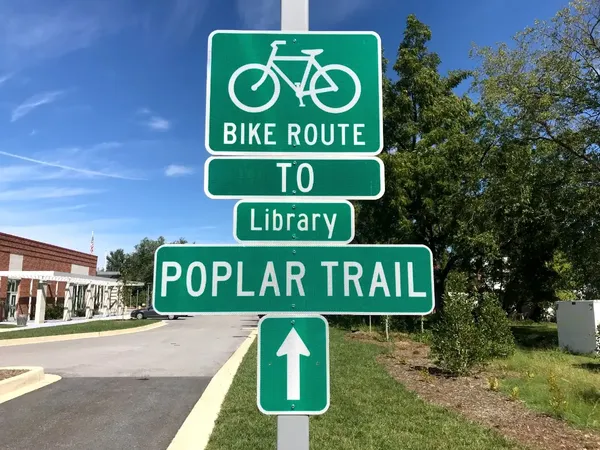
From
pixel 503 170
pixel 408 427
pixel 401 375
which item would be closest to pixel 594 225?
pixel 503 170

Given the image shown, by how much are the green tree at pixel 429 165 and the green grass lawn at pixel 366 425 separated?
13535 mm

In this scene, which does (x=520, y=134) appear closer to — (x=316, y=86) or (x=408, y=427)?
(x=408, y=427)

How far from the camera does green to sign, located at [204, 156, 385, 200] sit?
1.92m

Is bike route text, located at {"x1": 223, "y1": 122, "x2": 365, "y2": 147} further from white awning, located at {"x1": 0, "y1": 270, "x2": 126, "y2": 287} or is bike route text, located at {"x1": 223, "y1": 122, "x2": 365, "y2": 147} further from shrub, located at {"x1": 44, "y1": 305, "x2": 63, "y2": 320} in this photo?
shrub, located at {"x1": 44, "y1": 305, "x2": 63, "y2": 320}

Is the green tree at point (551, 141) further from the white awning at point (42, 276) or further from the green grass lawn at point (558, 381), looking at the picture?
the white awning at point (42, 276)

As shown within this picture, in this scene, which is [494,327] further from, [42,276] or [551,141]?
[42,276]

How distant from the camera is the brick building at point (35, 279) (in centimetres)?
3003

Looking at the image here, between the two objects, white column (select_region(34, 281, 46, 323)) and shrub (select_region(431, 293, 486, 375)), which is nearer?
shrub (select_region(431, 293, 486, 375))

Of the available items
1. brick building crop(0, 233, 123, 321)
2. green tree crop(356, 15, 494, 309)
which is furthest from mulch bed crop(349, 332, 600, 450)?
brick building crop(0, 233, 123, 321)

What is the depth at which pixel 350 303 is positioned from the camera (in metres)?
1.83

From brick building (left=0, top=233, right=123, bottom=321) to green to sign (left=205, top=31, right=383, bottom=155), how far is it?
3110 centimetres

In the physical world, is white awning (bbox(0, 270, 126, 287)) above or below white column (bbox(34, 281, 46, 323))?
above

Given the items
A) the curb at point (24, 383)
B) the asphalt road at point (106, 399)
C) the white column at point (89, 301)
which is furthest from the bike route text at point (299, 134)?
the white column at point (89, 301)

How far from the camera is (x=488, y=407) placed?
742cm
